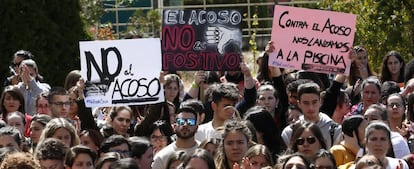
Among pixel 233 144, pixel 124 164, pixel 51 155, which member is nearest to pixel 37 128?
pixel 51 155

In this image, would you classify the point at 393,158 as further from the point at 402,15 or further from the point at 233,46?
the point at 402,15

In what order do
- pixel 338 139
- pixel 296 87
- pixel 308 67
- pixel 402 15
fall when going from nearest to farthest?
pixel 338 139 → pixel 296 87 → pixel 308 67 → pixel 402 15

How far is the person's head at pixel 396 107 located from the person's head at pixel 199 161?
9.22 feet

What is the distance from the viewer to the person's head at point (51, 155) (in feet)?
41.9

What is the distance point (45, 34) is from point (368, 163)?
10.8 meters

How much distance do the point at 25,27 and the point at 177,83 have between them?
5831mm

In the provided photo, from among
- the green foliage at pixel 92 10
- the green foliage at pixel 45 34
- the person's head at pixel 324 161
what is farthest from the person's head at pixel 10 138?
the green foliage at pixel 92 10

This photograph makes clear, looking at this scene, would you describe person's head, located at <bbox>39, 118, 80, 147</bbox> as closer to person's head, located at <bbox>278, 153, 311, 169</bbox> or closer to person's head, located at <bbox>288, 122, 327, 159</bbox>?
person's head, located at <bbox>288, 122, 327, 159</bbox>

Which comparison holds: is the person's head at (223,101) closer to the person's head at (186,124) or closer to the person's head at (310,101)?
the person's head at (186,124)

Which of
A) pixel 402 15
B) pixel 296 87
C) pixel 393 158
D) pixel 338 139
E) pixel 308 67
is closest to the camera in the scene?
pixel 393 158

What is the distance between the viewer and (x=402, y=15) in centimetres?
2041

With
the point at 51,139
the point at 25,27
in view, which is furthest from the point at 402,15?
the point at 51,139

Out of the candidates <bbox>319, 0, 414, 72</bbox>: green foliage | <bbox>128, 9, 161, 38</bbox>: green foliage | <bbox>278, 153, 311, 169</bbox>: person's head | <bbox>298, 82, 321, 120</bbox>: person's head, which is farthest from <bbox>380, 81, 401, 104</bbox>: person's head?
<bbox>128, 9, 161, 38</bbox>: green foliage

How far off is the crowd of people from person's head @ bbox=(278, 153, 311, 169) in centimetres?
1
